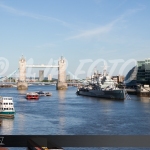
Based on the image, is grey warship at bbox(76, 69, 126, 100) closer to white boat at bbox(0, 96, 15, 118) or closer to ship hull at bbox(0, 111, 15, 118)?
white boat at bbox(0, 96, 15, 118)

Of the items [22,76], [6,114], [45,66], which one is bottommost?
[6,114]

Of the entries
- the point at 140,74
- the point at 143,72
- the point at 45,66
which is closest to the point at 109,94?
the point at 143,72

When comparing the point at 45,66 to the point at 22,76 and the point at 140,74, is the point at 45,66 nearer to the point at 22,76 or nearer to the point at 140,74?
the point at 22,76

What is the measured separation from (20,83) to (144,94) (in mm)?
17502

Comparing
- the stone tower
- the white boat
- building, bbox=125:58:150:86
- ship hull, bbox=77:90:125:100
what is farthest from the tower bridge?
the white boat

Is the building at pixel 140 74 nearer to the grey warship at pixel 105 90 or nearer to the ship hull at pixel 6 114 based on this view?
the grey warship at pixel 105 90

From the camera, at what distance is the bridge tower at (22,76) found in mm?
34469

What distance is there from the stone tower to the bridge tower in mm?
3440

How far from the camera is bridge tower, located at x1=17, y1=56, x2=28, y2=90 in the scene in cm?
3447

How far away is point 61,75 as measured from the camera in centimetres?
3741

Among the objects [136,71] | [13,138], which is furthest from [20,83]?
[13,138]

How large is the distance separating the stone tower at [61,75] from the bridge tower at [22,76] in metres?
3.44

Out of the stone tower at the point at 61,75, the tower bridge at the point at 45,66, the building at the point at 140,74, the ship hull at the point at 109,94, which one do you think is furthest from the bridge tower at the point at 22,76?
the ship hull at the point at 109,94

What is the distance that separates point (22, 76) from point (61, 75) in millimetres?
4255
